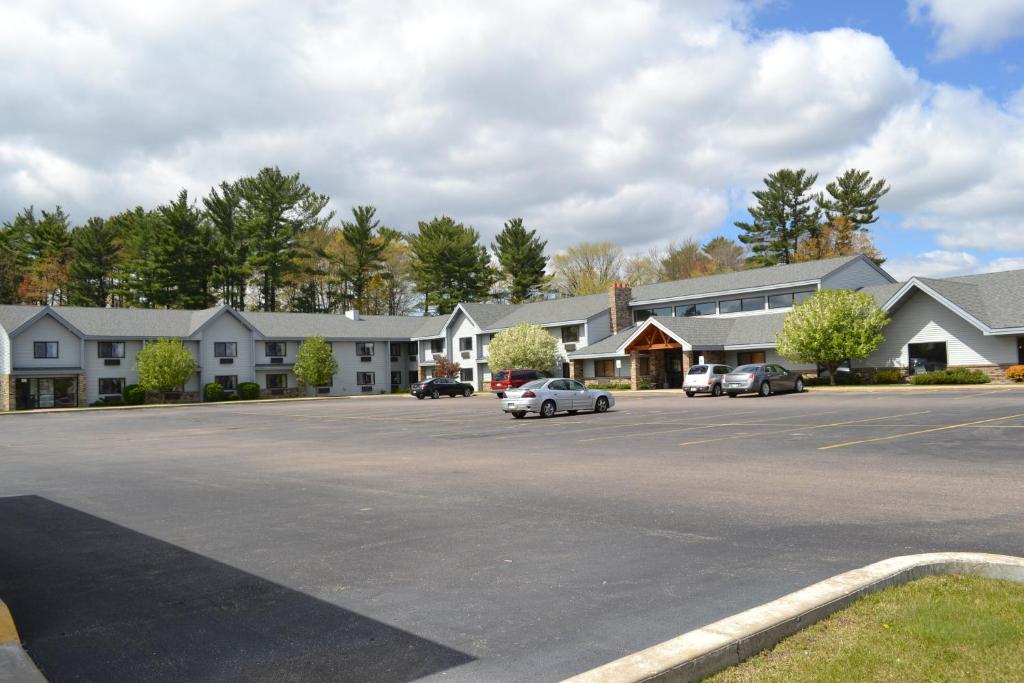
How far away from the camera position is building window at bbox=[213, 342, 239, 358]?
63.8 meters

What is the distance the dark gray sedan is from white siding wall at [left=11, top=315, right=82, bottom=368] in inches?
1892

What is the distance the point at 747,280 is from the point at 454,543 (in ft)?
161

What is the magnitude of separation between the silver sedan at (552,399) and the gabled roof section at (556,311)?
1120 inches

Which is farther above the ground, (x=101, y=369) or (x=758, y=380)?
(x=101, y=369)

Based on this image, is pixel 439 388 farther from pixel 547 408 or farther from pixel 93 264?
pixel 93 264

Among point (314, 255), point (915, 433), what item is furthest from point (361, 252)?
point (915, 433)

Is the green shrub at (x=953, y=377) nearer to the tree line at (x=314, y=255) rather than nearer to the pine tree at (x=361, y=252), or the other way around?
the tree line at (x=314, y=255)

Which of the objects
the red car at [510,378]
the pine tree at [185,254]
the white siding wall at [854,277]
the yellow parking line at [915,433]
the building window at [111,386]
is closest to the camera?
the yellow parking line at [915,433]

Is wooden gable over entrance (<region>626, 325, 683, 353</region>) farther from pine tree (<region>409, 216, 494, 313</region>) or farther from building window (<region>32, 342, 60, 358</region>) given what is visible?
building window (<region>32, 342, 60, 358</region>)

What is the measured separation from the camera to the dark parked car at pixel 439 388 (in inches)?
2201

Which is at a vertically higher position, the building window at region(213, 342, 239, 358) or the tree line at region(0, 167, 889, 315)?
the tree line at region(0, 167, 889, 315)

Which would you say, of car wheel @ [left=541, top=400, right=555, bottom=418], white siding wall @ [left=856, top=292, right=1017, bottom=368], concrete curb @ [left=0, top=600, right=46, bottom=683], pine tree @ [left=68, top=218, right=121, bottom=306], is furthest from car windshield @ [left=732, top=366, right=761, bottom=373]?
pine tree @ [left=68, top=218, right=121, bottom=306]

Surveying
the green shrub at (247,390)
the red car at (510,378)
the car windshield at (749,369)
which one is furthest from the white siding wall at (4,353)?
the car windshield at (749,369)

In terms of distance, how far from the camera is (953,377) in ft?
126
